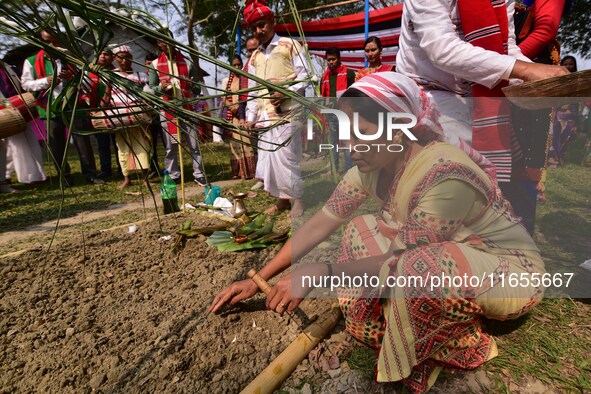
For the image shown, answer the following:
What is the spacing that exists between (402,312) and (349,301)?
0.27 meters

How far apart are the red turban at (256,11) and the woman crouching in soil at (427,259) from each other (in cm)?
205

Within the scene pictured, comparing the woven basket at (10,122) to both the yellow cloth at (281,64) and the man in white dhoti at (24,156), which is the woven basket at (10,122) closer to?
the man in white dhoti at (24,156)

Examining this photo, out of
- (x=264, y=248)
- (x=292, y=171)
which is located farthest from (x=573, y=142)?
(x=264, y=248)

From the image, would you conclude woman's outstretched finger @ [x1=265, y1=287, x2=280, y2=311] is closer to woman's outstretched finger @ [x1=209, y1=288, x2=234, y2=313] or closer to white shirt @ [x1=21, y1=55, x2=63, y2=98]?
woman's outstretched finger @ [x1=209, y1=288, x2=234, y2=313]

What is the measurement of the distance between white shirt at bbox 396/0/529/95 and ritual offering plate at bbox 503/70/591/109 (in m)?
0.10

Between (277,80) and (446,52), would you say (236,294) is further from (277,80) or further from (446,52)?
(277,80)

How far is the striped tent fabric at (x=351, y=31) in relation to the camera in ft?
17.8

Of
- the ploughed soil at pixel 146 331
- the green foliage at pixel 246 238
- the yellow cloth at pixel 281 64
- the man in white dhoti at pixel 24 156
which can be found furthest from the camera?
the man in white dhoti at pixel 24 156

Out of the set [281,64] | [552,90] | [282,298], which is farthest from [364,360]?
[281,64]

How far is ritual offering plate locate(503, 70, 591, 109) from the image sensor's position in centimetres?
97

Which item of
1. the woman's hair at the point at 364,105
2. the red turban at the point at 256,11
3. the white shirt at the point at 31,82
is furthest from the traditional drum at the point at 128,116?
the white shirt at the point at 31,82

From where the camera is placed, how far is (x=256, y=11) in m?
2.82

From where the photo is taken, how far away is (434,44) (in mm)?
1334

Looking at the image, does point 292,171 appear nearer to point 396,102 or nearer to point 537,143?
point 537,143
